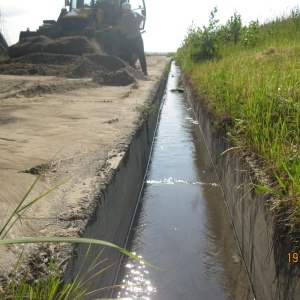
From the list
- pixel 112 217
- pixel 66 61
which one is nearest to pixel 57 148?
pixel 112 217

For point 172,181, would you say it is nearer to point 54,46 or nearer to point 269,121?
point 269,121

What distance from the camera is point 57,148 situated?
13.5 feet

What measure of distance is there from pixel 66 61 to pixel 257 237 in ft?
36.7

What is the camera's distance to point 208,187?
494 cm

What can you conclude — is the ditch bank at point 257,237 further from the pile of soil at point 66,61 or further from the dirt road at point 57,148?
the pile of soil at point 66,61

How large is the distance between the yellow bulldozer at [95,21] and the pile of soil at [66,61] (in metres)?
0.46

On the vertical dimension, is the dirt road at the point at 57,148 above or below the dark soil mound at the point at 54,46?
below

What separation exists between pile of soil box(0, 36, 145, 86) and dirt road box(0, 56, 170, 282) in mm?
2987

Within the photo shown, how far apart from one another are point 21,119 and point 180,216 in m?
2.56

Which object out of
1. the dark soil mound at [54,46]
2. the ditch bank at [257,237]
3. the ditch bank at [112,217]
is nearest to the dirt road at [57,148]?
the ditch bank at [112,217]

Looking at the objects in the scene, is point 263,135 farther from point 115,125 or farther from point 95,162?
point 115,125

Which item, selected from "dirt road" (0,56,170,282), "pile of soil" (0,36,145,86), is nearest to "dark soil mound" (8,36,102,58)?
"pile of soil" (0,36,145,86)

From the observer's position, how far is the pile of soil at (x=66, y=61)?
1130 centimetres

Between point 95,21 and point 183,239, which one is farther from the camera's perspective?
point 95,21
